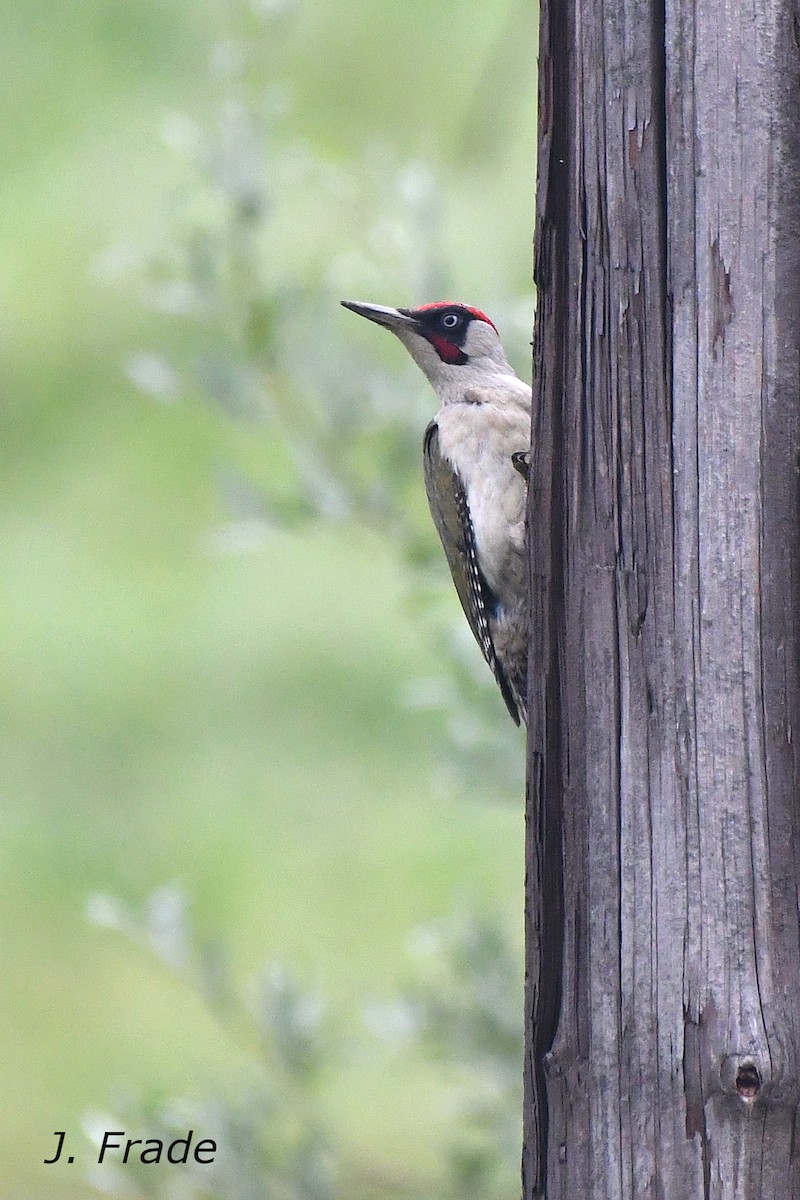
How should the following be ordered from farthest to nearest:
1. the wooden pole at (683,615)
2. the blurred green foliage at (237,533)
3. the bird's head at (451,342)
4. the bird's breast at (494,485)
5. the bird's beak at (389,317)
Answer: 1. the blurred green foliage at (237,533)
2. the bird's head at (451,342)
3. the bird's beak at (389,317)
4. the bird's breast at (494,485)
5. the wooden pole at (683,615)

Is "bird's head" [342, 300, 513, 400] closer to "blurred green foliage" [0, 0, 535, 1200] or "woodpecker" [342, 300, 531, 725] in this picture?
"woodpecker" [342, 300, 531, 725]

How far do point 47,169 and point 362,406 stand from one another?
9.80 m

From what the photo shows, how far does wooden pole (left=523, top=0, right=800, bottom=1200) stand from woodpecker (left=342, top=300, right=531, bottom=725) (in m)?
1.56

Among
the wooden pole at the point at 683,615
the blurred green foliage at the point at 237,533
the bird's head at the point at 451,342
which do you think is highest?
the blurred green foliage at the point at 237,533

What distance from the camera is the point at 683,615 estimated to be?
201 cm

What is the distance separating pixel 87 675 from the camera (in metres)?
10.8

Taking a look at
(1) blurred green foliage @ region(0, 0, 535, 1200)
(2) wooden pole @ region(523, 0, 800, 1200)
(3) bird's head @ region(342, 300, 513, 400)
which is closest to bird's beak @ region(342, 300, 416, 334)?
(3) bird's head @ region(342, 300, 513, 400)

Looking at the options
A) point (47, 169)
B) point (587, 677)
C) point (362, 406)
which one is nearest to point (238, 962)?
A: point (362, 406)

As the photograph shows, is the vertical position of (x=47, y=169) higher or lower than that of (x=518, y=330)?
higher

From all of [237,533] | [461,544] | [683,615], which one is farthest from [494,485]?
[683,615]

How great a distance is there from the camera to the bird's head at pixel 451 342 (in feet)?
13.4

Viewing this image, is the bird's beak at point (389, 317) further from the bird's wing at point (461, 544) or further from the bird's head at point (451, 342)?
the bird's wing at point (461, 544)

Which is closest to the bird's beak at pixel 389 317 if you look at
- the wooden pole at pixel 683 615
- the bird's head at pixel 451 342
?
the bird's head at pixel 451 342

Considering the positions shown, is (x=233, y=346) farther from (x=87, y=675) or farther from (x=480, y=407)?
(x=87, y=675)
